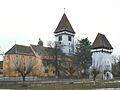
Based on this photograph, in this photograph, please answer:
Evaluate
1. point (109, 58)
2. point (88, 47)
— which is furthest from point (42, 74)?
point (109, 58)

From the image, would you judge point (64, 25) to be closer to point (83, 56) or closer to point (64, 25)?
point (64, 25)

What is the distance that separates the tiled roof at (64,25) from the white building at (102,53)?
13.9 meters

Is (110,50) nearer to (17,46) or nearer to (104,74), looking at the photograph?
(104,74)

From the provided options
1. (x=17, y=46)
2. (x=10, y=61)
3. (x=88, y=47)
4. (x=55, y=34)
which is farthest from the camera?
(x=55, y=34)

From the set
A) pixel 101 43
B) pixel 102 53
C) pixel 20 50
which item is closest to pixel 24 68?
pixel 20 50

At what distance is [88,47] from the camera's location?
2504 inches

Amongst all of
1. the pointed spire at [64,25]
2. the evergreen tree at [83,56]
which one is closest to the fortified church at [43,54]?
the evergreen tree at [83,56]

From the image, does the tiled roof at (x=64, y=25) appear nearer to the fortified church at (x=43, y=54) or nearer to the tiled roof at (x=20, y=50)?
the fortified church at (x=43, y=54)

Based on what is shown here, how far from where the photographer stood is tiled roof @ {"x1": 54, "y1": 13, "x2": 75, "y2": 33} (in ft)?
235

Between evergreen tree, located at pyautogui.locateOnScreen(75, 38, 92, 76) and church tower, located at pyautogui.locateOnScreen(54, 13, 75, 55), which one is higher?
church tower, located at pyautogui.locateOnScreen(54, 13, 75, 55)

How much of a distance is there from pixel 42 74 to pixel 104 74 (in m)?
19.1

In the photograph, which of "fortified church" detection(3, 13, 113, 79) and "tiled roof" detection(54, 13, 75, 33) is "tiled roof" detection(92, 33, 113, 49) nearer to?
"fortified church" detection(3, 13, 113, 79)

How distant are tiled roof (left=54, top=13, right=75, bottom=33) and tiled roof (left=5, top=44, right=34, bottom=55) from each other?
1535 cm

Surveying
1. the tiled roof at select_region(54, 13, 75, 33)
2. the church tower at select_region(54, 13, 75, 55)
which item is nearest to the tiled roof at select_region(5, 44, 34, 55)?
the church tower at select_region(54, 13, 75, 55)
